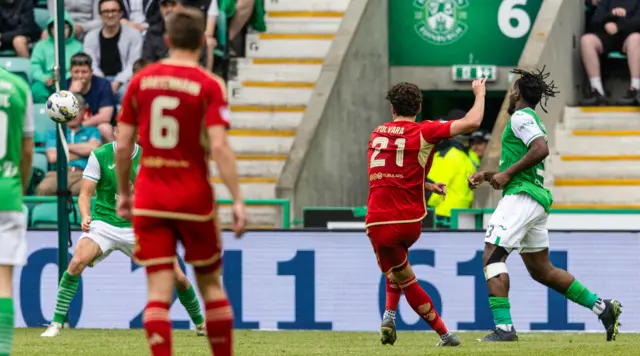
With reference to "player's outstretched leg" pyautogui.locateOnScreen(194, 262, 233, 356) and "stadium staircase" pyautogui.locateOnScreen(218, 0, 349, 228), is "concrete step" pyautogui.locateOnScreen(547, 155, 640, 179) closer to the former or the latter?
"stadium staircase" pyautogui.locateOnScreen(218, 0, 349, 228)

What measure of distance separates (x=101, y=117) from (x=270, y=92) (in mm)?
2820

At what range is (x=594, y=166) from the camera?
18406 mm

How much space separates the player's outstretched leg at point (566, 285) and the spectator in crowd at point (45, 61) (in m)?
8.92

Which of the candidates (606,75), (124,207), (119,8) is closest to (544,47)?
(606,75)

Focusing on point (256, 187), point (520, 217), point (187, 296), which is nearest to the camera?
point (520, 217)

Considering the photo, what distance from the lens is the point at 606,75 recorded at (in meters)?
19.6

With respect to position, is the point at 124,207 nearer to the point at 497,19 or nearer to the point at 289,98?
the point at 289,98

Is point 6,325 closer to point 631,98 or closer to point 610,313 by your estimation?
point 610,313

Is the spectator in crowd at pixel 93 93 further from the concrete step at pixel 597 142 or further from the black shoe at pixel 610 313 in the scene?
the black shoe at pixel 610 313

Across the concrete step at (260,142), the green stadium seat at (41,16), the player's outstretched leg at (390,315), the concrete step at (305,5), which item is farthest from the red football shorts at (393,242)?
the green stadium seat at (41,16)

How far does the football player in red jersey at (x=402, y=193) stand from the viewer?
11570 mm

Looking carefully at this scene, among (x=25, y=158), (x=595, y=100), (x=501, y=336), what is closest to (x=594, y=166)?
(x=595, y=100)

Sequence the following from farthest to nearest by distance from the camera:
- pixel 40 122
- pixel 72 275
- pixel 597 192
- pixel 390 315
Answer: pixel 40 122
pixel 597 192
pixel 72 275
pixel 390 315

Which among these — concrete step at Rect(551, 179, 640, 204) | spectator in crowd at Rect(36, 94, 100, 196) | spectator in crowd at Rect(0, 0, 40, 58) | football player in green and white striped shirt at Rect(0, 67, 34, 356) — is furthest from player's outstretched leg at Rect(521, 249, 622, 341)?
spectator in crowd at Rect(0, 0, 40, 58)
